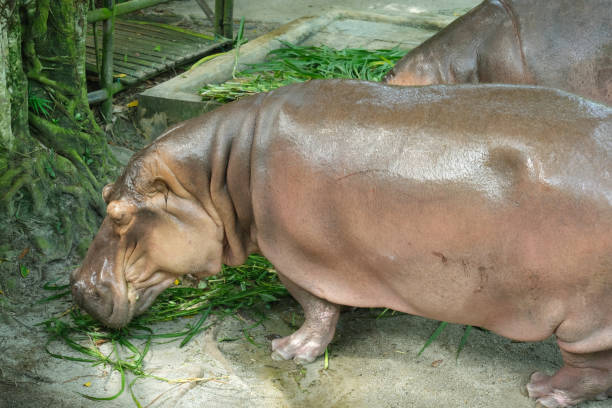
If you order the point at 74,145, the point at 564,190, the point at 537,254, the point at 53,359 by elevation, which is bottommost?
the point at 53,359

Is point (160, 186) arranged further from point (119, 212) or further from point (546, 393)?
point (546, 393)

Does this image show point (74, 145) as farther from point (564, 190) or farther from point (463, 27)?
point (564, 190)

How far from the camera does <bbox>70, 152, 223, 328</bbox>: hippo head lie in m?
3.15

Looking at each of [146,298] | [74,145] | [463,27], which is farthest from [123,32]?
[146,298]

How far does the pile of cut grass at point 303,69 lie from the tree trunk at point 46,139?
1.16 metres

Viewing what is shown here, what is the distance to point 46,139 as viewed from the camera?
13.6 ft

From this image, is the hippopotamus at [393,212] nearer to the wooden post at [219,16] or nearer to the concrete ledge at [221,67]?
the concrete ledge at [221,67]

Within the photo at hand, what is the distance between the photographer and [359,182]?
281cm

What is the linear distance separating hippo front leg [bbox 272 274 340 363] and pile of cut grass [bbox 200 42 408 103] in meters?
2.24

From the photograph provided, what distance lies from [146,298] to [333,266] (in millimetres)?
858

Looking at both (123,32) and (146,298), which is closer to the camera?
(146,298)

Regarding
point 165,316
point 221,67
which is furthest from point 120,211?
point 221,67

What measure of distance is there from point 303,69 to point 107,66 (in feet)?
4.33

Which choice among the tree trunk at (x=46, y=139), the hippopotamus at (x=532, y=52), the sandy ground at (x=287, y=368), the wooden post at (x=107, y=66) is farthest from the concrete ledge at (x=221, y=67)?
the sandy ground at (x=287, y=368)
